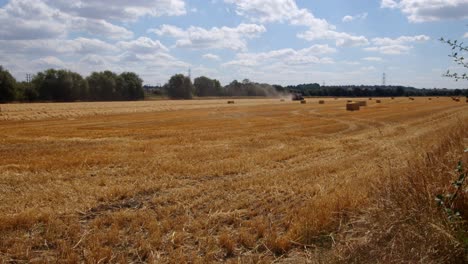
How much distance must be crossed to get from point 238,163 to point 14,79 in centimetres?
7994

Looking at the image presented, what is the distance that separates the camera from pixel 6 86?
78562 millimetres

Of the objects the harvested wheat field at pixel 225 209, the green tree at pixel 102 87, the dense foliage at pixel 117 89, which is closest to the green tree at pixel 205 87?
the dense foliage at pixel 117 89

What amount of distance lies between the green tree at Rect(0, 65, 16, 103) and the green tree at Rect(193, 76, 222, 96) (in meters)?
72.8

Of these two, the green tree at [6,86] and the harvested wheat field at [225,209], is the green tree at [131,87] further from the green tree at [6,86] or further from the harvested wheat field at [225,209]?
the harvested wheat field at [225,209]

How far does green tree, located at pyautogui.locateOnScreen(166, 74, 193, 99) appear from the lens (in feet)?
426

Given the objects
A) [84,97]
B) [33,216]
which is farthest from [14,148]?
[84,97]

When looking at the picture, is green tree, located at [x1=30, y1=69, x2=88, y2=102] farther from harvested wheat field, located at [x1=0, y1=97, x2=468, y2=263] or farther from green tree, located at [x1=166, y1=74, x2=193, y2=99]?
harvested wheat field, located at [x1=0, y1=97, x2=468, y2=263]

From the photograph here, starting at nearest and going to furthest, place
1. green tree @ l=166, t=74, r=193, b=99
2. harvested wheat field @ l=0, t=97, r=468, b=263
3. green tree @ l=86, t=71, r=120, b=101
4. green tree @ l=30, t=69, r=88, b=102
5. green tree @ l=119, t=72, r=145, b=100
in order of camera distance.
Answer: harvested wheat field @ l=0, t=97, r=468, b=263, green tree @ l=30, t=69, r=88, b=102, green tree @ l=86, t=71, r=120, b=101, green tree @ l=119, t=72, r=145, b=100, green tree @ l=166, t=74, r=193, b=99

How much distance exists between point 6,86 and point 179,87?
57079 mm

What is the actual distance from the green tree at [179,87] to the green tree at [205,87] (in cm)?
1586

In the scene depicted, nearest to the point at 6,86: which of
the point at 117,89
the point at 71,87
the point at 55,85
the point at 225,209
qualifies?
the point at 55,85

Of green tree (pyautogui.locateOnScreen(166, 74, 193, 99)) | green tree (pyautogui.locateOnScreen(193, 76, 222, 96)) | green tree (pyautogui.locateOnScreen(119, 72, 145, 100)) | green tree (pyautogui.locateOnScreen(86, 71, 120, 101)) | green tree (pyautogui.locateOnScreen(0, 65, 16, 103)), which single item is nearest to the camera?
green tree (pyautogui.locateOnScreen(0, 65, 16, 103))

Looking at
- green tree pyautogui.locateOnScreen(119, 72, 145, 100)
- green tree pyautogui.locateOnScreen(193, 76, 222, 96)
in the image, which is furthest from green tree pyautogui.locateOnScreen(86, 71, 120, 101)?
green tree pyautogui.locateOnScreen(193, 76, 222, 96)

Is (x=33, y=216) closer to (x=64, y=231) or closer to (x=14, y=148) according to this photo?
(x=64, y=231)
